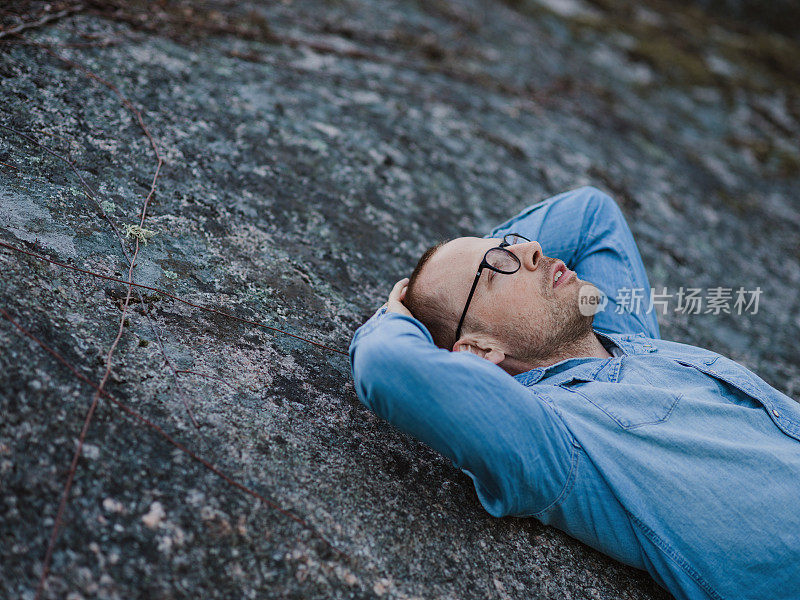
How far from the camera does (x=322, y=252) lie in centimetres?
273

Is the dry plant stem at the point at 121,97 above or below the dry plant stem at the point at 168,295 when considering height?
above

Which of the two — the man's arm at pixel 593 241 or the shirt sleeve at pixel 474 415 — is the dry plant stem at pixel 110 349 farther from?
the man's arm at pixel 593 241

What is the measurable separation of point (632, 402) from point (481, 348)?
1.80 ft

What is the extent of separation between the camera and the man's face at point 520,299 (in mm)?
2225

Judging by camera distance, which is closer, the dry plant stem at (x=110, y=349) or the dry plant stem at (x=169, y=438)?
the dry plant stem at (x=110, y=349)

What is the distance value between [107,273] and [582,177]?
310cm

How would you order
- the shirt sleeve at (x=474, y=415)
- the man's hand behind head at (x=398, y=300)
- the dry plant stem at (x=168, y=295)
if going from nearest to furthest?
the shirt sleeve at (x=474, y=415) < the dry plant stem at (x=168, y=295) < the man's hand behind head at (x=398, y=300)

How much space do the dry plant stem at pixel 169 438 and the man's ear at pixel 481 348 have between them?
88 centimetres

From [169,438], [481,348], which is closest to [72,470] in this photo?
[169,438]

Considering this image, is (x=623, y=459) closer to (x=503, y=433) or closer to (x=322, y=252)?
(x=503, y=433)

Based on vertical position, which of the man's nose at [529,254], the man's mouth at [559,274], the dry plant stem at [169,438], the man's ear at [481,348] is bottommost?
the dry plant stem at [169,438]

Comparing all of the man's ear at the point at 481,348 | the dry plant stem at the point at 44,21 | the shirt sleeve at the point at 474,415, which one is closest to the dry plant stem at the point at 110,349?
the dry plant stem at the point at 44,21

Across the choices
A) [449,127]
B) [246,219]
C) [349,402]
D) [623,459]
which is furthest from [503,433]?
[449,127]

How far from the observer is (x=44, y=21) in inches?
122
